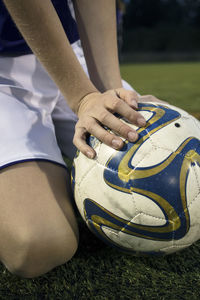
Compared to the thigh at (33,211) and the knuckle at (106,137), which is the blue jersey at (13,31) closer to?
the thigh at (33,211)

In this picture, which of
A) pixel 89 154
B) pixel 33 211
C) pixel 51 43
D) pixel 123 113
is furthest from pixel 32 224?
pixel 51 43

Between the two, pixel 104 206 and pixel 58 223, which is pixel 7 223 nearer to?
pixel 58 223

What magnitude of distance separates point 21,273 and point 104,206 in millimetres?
458

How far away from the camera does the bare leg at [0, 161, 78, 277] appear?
1421 millimetres

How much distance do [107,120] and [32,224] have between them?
543mm

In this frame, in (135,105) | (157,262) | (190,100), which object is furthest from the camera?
(190,100)

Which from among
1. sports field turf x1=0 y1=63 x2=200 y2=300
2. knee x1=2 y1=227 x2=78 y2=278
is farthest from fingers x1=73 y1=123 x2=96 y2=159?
sports field turf x1=0 y1=63 x2=200 y2=300

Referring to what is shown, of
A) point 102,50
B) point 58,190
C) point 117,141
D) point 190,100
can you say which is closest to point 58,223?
point 58,190

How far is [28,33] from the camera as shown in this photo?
54.9 inches

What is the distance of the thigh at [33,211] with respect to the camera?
1433 mm

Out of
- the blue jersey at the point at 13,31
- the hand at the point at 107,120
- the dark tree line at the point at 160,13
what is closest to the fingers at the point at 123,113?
the hand at the point at 107,120

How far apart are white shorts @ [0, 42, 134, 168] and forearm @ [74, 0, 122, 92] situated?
0.29 meters

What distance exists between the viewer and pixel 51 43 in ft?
4.63

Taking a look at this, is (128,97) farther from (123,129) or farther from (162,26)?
(162,26)
